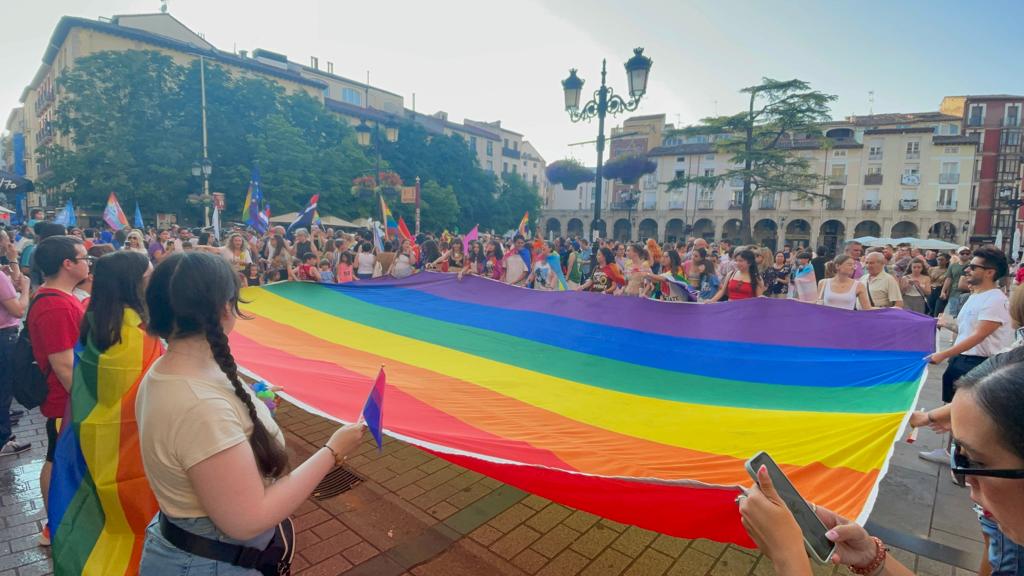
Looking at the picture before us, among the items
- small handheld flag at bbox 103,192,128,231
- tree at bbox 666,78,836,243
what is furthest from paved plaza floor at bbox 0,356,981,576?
tree at bbox 666,78,836,243

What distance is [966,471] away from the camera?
3.70 feet

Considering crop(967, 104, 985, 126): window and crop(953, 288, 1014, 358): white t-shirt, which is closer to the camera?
crop(953, 288, 1014, 358): white t-shirt

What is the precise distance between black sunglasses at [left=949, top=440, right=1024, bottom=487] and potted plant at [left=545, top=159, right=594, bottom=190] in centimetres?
6583

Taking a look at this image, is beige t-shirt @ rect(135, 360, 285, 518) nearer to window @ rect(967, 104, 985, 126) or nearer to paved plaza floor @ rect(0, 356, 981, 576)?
paved plaza floor @ rect(0, 356, 981, 576)

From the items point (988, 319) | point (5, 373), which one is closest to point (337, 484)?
point (5, 373)

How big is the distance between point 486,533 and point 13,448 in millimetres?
4518

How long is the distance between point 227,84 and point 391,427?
40.8 meters

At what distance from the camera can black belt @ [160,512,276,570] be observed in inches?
59.9

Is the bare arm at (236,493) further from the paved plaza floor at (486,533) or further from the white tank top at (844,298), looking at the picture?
the white tank top at (844,298)

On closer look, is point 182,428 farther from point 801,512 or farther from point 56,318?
point 56,318

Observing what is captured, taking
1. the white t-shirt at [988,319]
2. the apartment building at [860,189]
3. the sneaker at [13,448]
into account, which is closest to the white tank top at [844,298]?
the white t-shirt at [988,319]

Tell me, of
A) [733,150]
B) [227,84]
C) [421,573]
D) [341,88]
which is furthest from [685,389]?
[341,88]

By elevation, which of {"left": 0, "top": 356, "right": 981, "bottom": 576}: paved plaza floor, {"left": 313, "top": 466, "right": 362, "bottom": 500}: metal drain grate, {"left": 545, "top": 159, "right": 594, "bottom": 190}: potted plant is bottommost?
{"left": 313, "top": 466, "right": 362, "bottom": 500}: metal drain grate

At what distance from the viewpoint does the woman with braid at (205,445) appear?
4.59ft
